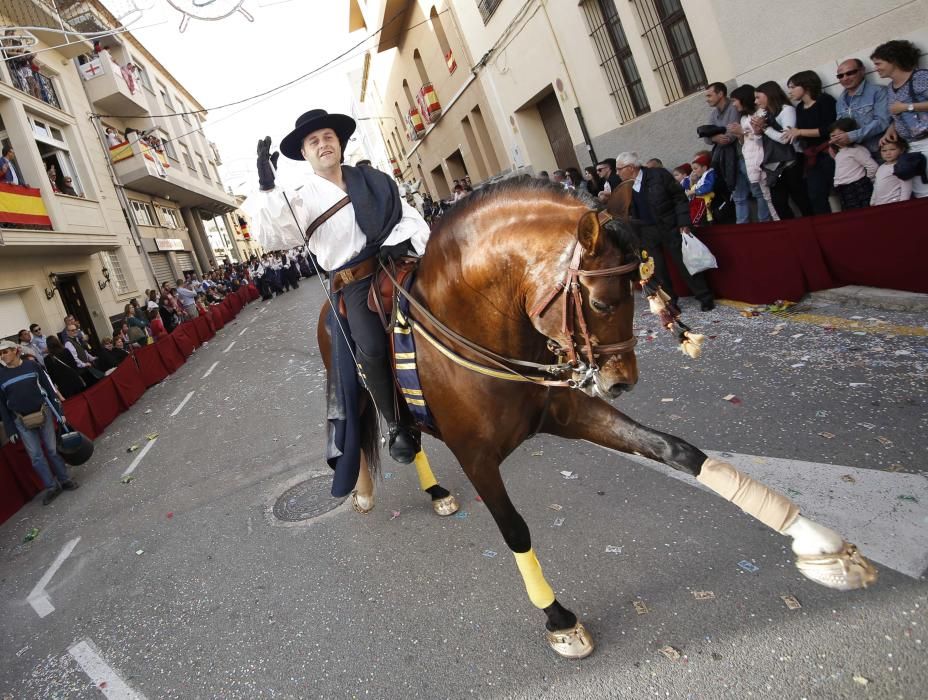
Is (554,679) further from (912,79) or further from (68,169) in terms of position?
(68,169)

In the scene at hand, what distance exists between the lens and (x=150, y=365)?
42.7ft

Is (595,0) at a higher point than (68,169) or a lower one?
lower

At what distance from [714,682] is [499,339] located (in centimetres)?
168

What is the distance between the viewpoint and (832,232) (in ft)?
19.6

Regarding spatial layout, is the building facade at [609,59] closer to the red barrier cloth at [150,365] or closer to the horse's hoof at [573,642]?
the horse's hoof at [573,642]

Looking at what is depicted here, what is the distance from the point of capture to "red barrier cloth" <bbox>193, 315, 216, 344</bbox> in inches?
706

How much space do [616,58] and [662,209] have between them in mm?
5828

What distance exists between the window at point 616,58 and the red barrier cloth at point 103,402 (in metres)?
11.6

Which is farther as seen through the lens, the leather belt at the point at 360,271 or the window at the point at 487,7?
the window at the point at 487,7

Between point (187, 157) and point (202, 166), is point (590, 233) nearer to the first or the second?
point (187, 157)

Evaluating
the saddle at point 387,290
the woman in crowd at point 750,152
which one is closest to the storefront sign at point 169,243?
the woman in crowd at point 750,152

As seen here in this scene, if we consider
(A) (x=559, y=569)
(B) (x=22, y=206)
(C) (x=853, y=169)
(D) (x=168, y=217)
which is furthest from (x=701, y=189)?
(D) (x=168, y=217)

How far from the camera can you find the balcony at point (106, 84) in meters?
21.9

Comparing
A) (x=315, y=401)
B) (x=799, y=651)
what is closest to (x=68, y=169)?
(x=315, y=401)
